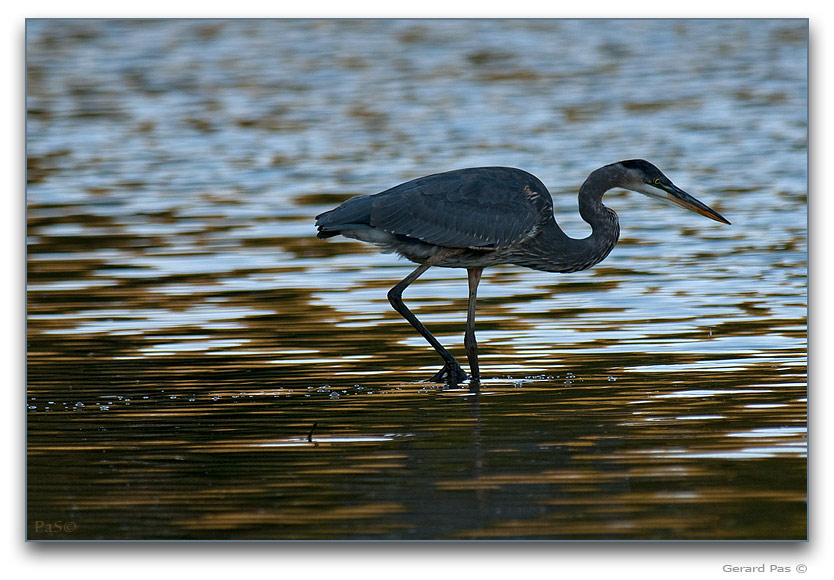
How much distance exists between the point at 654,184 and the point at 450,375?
1.69 metres

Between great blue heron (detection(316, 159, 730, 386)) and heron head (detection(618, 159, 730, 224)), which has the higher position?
heron head (detection(618, 159, 730, 224))

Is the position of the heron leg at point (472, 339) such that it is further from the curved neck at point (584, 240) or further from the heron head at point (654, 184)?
the heron head at point (654, 184)

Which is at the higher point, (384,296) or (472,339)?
(384,296)

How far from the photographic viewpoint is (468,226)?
8766mm

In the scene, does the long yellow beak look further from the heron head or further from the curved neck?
the curved neck

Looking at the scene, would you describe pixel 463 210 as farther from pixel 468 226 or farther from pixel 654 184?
pixel 654 184

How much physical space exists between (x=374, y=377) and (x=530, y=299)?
7.19 ft

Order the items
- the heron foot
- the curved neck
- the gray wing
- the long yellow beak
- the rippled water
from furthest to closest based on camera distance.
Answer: the long yellow beak < the curved neck < the heron foot < the gray wing < the rippled water

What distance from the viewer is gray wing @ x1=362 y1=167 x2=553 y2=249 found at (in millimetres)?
8742

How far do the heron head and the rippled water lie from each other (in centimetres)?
77

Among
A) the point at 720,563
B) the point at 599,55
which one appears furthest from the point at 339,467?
the point at 599,55

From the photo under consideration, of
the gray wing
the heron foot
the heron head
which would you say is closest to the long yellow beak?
the heron head

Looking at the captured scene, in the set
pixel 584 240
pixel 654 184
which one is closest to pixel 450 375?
pixel 584 240

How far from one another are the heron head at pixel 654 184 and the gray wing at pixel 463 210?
65 centimetres
